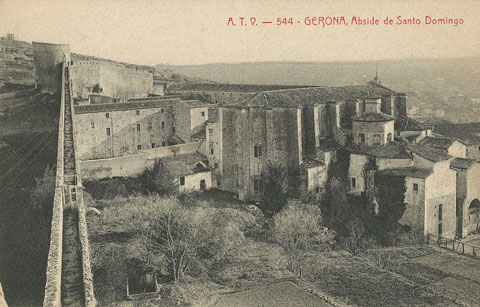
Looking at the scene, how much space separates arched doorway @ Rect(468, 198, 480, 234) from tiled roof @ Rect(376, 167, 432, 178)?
18.3ft

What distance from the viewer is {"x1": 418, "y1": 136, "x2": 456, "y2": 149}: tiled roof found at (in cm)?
2694

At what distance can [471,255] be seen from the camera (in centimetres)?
2248

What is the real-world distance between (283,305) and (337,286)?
10.7 ft

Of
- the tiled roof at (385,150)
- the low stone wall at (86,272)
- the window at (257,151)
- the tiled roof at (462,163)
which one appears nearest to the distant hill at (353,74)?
the tiled roof at (462,163)

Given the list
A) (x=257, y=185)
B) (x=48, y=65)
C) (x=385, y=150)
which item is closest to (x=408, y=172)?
(x=385, y=150)

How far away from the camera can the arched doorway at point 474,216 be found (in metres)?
26.6

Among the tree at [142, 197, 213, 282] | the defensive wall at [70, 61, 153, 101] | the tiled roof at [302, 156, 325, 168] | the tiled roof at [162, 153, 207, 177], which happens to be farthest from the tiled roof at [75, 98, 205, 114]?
the tree at [142, 197, 213, 282]

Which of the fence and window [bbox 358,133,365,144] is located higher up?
window [bbox 358,133,365,144]

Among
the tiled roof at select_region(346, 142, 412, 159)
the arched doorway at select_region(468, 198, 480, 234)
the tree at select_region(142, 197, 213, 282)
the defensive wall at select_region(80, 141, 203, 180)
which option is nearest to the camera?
the tree at select_region(142, 197, 213, 282)

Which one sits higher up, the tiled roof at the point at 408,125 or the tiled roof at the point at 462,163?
the tiled roof at the point at 408,125

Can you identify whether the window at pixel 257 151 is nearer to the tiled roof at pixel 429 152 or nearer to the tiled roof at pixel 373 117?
the tiled roof at pixel 373 117

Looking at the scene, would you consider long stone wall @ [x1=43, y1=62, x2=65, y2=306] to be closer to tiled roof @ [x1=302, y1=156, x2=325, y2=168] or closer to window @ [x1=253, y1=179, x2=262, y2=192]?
window @ [x1=253, y1=179, x2=262, y2=192]

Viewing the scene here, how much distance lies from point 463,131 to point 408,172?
1327cm

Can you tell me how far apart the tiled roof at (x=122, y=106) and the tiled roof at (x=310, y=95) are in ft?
26.9
